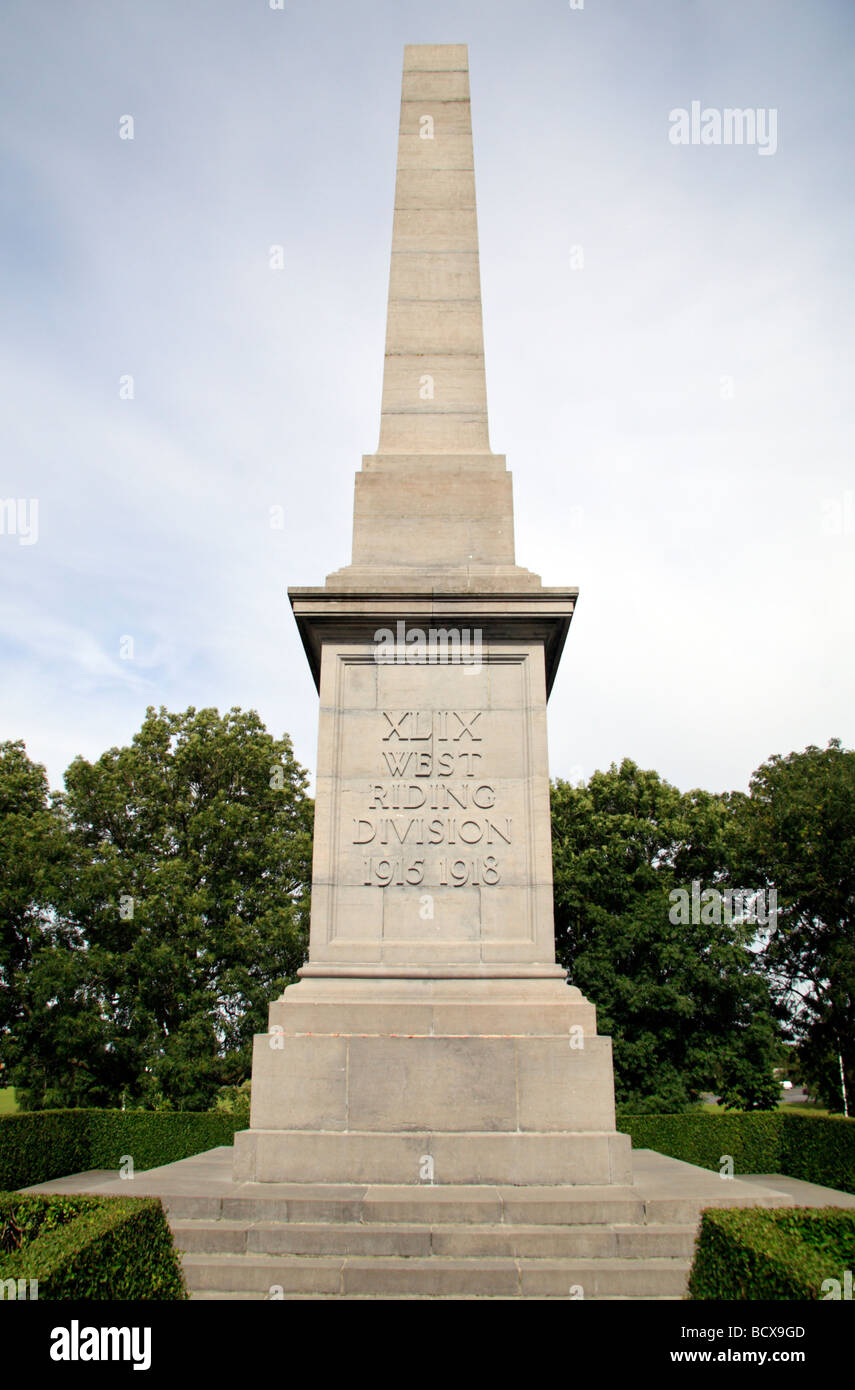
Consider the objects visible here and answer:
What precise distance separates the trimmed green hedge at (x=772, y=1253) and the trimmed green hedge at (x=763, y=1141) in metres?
16.4

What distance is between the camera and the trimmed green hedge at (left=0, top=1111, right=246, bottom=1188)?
21.1m

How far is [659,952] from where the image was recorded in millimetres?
33719

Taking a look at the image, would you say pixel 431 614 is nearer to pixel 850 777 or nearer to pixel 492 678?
pixel 492 678

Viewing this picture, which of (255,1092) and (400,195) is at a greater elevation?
(400,195)

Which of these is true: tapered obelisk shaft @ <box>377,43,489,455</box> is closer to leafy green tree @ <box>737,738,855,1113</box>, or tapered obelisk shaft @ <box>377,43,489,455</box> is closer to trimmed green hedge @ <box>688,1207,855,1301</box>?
trimmed green hedge @ <box>688,1207,855,1301</box>

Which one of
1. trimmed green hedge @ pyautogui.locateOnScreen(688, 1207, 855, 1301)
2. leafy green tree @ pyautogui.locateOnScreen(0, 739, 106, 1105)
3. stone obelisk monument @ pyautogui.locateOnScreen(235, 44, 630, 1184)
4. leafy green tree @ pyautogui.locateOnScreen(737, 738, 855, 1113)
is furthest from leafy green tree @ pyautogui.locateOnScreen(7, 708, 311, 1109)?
trimmed green hedge @ pyautogui.locateOnScreen(688, 1207, 855, 1301)

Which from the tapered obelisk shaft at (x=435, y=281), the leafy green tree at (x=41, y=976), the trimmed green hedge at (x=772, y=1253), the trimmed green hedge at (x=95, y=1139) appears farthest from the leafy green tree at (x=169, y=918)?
the trimmed green hedge at (x=772, y=1253)

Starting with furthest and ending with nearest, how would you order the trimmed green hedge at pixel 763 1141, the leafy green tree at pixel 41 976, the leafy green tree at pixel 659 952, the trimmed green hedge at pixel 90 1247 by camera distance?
Answer: the leafy green tree at pixel 659 952 < the leafy green tree at pixel 41 976 < the trimmed green hedge at pixel 763 1141 < the trimmed green hedge at pixel 90 1247

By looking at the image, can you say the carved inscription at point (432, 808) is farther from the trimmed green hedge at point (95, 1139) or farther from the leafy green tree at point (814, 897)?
the leafy green tree at point (814, 897)

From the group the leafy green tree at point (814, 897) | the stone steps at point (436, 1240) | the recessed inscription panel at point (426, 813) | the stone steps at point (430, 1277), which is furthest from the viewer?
the leafy green tree at point (814, 897)

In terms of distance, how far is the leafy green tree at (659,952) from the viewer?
1286 inches
